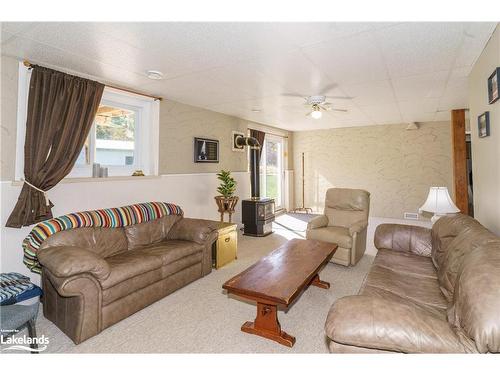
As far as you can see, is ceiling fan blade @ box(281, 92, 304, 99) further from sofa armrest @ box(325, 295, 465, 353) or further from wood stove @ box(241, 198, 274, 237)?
sofa armrest @ box(325, 295, 465, 353)

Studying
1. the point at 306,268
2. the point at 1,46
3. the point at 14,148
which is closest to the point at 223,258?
the point at 306,268

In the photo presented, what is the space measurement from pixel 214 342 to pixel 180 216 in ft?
6.44

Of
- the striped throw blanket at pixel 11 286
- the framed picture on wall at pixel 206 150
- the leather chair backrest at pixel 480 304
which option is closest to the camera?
the leather chair backrest at pixel 480 304

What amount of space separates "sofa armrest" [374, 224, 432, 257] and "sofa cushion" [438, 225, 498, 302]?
2.09 feet

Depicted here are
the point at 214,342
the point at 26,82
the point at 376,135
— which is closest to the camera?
the point at 214,342

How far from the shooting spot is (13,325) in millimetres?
1670

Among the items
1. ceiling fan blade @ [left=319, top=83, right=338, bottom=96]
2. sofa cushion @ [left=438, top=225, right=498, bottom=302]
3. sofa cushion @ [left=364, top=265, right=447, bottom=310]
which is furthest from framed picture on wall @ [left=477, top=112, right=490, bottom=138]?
ceiling fan blade @ [left=319, top=83, right=338, bottom=96]

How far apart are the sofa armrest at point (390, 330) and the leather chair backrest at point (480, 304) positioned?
0.08m

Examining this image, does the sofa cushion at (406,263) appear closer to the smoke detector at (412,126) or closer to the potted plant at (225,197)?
the potted plant at (225,197)

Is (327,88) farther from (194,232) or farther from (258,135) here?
(258,135)

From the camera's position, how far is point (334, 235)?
3.62m

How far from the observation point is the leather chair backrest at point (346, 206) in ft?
13.2

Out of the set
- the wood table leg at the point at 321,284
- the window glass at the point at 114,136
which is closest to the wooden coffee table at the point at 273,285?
the wood table leg at the point at 321,284
